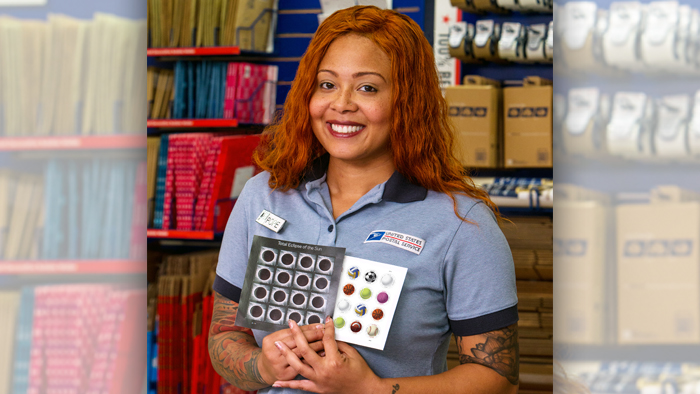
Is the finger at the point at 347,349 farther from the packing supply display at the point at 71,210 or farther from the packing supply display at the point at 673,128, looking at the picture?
the packing supply display at the point at 673,128

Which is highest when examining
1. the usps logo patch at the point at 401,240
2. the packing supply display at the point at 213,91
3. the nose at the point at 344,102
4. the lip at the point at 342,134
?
the packing supply display at the point at 213,91

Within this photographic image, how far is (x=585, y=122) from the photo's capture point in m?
1.05

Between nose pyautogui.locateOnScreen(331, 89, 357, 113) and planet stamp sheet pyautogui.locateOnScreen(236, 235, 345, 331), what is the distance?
0.29 metres

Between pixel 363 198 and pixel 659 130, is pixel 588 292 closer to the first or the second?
pixel 659 130

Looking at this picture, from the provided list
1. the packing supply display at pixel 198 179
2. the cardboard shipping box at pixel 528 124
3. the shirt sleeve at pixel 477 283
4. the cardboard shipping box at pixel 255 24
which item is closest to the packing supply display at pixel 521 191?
the cardboard shipping box at pixel 528 124

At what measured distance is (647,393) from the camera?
1.04 meters

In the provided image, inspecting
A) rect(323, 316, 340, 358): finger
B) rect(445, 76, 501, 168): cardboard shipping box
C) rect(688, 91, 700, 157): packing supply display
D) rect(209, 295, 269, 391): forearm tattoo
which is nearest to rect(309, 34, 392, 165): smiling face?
rect(323, 316, 340, 358): finger

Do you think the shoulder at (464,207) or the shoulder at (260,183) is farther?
the shoulder at (260,183)

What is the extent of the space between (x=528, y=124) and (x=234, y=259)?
1.84 meters

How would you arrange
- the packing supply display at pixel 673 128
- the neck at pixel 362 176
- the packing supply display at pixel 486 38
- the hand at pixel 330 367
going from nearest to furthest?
the packing supply display at pixel 673 128, the hand at pixel 330 367, the neck at pixel 362 176, the packing supply display at pixel 486 38

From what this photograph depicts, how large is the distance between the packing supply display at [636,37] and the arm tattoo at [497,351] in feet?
1.79

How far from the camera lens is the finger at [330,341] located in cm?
119

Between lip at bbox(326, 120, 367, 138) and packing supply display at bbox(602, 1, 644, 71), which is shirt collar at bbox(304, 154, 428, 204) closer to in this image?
lip at bbox(326, 120, 367, 138)

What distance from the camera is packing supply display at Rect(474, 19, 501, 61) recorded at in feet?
9.53
